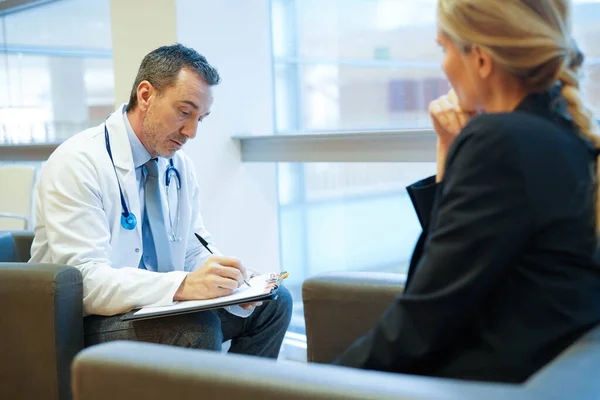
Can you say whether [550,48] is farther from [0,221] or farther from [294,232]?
[0,221]

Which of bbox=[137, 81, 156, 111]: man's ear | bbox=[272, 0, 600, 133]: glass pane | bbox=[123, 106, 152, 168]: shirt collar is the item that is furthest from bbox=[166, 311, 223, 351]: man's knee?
bbox=[272, 0, 600, 133]: glass pane

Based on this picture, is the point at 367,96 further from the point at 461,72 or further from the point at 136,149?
the point at 461,72

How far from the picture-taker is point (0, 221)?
4.39 m

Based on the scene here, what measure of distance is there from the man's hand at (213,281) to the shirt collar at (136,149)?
476mm

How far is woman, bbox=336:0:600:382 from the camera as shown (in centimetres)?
105

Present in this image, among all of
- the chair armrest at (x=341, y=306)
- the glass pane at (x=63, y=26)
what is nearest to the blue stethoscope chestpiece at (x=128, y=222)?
the chair armrest at (x=341, y=306)

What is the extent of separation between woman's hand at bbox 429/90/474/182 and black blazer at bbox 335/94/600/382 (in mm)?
333

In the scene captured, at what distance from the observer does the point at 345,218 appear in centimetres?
346

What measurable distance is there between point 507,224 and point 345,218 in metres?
2.42

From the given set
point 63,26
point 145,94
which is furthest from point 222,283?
point 63,26

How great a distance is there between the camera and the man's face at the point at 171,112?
90.7 inches

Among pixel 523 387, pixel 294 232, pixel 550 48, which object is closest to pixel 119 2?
pixel 294 232

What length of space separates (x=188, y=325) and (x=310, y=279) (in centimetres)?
44

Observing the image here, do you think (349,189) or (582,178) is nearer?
(582,178)
